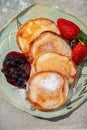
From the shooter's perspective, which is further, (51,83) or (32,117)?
(32,117)

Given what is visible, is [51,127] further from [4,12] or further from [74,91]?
[4,12]

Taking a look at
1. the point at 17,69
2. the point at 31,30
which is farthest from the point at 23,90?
the point at 31,30

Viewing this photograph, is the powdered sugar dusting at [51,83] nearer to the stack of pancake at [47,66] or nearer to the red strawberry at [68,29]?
the stack of pancake at [47,66]

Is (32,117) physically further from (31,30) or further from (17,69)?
(31,30)

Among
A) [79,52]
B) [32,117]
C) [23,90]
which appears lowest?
[32,117]

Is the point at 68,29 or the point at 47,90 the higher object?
the point at 68,29

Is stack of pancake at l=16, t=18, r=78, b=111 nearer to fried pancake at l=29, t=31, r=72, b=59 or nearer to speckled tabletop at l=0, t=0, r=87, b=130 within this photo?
fried pancake at l=29, t=31, r=72, b=59
